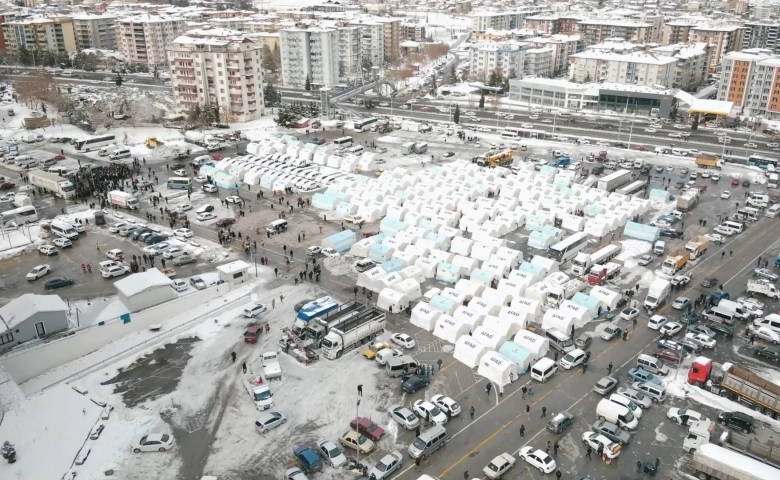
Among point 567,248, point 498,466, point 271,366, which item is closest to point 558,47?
point 567,248

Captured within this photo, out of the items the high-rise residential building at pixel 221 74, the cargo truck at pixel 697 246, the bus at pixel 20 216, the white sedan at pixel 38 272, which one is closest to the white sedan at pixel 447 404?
the cargo truck at pixel 697 246

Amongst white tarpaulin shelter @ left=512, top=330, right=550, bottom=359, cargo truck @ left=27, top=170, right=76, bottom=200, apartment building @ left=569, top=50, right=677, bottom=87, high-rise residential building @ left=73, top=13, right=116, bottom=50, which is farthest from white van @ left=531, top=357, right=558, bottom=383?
high-rise residential building @ left=73, top=13, right=116, bottom=50

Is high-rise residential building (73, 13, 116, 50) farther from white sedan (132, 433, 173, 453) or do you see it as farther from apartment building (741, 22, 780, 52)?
apartment building (741, 22, 780, 52)

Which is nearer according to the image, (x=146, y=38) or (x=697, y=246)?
(x=697, y=246)

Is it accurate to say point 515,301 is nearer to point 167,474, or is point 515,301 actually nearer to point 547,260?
point 547,260

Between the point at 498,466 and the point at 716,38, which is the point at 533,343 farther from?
the point at 716,38

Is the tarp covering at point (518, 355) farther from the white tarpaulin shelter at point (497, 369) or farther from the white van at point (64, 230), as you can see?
the white van at point (64, 230)

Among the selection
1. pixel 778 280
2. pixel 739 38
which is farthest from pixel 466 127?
pixel 739 38
